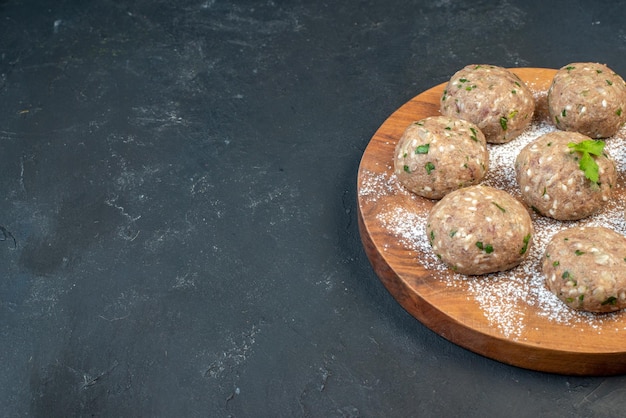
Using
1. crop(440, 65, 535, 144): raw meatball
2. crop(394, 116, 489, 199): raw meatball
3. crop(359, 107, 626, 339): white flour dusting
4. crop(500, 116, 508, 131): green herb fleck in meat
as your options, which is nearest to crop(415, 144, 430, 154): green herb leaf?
crop(394, 116, 489, 199): raw meatball

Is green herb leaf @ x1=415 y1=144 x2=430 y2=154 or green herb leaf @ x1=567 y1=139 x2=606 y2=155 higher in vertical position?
green herb leaf @ x1=567 y1=139 x2=606 y2=155

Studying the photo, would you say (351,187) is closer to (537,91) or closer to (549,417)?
(537,91)

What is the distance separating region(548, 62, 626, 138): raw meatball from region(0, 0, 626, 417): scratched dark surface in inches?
42.3

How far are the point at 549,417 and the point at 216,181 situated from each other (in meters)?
2.27

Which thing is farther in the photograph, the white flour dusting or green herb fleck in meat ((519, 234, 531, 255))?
green herb fleck in meat ((519, 234, 531, 255))

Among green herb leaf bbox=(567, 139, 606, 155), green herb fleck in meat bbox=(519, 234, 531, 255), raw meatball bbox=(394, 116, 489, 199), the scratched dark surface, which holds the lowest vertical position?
the scratched dark surface

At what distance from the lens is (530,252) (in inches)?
141

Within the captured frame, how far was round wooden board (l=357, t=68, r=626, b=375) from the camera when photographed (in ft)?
10.5

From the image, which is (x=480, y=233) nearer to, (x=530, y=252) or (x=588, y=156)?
(x=530, y=252)

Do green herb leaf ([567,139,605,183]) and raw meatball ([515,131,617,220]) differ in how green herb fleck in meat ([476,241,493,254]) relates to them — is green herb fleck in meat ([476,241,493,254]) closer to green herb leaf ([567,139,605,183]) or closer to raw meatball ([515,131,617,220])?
raw meatball ([515,131,617,220])

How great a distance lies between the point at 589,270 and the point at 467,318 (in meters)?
0.56

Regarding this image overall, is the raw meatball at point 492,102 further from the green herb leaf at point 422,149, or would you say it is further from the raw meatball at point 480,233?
the raw meatball at point 480,233

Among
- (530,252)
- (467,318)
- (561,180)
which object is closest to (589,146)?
(561,180)

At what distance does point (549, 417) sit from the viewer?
3242 millimetres
